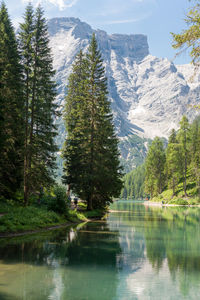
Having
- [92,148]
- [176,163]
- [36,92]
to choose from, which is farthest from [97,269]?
[176,163]

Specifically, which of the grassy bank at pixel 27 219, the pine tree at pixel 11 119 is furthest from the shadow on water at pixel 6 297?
the pine tree at pixel 11 119

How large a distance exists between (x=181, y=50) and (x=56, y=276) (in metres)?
Answer: 11.1

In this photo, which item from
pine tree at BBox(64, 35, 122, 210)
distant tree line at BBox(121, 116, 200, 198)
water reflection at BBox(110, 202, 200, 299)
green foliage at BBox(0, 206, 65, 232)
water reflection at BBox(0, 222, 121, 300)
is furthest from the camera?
distant tree line at BBox(121, 116, 200, 198)

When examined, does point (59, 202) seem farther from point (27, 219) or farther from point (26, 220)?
point (26, 220)

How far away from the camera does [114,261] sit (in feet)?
45.8

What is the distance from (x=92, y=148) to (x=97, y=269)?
2771 cm

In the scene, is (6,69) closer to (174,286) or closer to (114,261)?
(114,261)

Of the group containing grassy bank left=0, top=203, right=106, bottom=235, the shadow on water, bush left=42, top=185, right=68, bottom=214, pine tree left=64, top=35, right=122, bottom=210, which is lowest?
the shadow on water

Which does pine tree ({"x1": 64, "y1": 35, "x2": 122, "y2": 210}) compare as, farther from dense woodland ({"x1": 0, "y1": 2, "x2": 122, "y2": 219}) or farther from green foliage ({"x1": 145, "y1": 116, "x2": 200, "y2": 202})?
green foliage ({"x1": 145, "y1": 116, "x2": 200, "y2": 202})

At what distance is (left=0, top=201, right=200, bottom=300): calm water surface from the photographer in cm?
941

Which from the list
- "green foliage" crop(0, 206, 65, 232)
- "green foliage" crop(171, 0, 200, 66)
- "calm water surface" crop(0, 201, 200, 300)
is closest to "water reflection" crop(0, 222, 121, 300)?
"calm water surface" crop(0, 201, 200, 300)

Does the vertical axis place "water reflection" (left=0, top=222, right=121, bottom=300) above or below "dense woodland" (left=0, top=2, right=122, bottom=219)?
below

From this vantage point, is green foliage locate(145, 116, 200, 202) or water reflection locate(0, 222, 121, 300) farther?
green foliage locate(145, 116, 200, 202)

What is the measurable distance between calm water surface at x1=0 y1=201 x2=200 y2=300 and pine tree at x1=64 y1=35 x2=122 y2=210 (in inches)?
741
